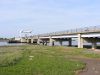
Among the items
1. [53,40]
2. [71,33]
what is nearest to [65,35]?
[71,33]

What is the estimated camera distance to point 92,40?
8125 cm

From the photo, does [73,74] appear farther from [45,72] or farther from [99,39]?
[99,39]

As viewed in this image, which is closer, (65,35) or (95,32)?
(95,32)

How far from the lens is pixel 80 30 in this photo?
83125 mm

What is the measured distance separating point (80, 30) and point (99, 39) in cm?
639

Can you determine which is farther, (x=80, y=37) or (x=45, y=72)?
(x=80, y=37)

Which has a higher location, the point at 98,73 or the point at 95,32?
the point at 95,32

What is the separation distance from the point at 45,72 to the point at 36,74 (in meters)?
1.19

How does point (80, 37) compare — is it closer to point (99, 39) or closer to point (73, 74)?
point (99, 39)

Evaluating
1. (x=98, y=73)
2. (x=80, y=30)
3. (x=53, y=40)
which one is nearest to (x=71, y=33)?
(x=80, y=30)

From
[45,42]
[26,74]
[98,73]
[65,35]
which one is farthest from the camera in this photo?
[45,42]

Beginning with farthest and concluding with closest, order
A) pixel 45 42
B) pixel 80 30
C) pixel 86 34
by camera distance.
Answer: pixel 45 42, pixel 80 30, pixel 86 34

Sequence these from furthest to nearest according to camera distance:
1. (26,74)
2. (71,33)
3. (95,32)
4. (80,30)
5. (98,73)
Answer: (71,33) < (80,30) < (95,32) < (98,73) < (26,74)

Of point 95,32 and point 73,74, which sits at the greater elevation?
point 95,32
